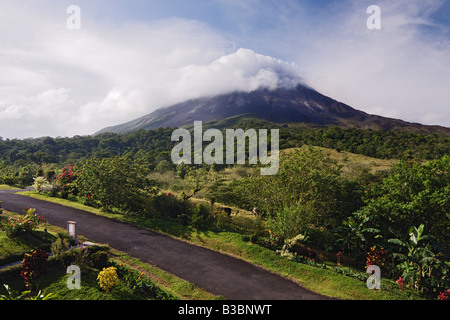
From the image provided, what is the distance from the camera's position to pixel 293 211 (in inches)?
655

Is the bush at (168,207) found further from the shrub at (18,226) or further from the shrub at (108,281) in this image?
the shrub at (108,281)

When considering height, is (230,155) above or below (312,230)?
above

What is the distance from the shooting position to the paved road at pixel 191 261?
12320 millimetres

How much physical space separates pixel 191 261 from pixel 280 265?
516 cm

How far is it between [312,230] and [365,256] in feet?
11.2

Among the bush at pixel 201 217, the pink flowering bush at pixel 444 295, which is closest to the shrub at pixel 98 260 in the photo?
the bush at pixel 201 217

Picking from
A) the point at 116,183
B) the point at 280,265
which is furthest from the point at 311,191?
the point at 116,183

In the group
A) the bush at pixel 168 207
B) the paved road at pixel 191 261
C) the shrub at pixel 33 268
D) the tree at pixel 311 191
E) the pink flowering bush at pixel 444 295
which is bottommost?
the pink flowering bush at pixel 444 295

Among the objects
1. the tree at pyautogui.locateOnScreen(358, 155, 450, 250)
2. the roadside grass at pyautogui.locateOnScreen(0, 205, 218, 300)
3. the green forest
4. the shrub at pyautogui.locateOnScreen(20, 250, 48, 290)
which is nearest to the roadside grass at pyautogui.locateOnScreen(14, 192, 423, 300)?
the green forest

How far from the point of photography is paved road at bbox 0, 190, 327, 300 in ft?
40.4

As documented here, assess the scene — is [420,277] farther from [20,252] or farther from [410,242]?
[20,252]

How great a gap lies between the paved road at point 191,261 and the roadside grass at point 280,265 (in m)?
0.61

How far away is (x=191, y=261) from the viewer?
14883mm

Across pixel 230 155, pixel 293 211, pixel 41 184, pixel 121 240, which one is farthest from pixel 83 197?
pixel 230 155
